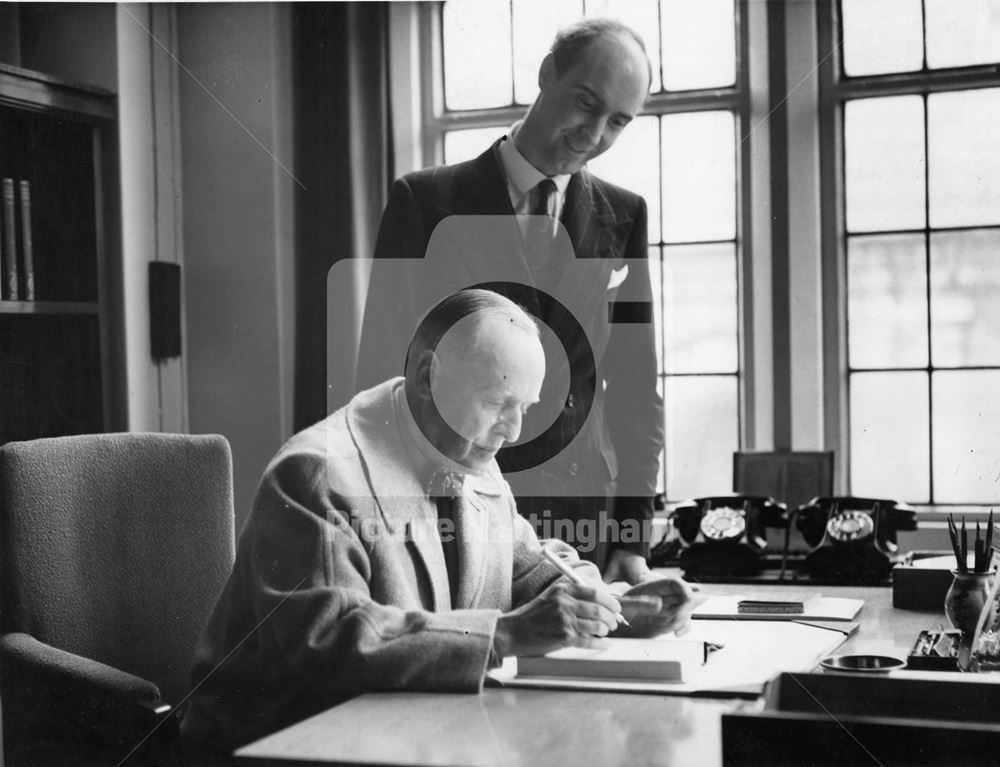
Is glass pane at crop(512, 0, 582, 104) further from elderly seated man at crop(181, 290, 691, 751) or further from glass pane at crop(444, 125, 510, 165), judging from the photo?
elderly seated man at crop(181, 290, 691, 751)

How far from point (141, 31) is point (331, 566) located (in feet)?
4.14

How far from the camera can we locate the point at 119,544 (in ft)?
5.08

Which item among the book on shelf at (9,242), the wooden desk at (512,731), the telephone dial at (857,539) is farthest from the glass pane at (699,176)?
the book on shelf at (9,242)

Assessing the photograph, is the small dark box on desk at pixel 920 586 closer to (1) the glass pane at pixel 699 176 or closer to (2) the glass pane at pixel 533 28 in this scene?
(1) the glass pane at pixel 699 176

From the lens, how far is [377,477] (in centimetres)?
129

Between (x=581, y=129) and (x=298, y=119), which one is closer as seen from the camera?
(x=581, y=129)

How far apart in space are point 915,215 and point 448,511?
1169 mm

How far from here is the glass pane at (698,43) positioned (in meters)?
1.74

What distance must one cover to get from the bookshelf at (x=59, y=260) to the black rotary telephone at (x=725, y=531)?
3.83 feet

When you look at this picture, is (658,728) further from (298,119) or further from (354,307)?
(298,119)

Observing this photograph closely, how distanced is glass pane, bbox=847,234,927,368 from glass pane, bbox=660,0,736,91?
1.38 ft

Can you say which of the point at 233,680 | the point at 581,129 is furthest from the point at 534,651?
the point at 581,129

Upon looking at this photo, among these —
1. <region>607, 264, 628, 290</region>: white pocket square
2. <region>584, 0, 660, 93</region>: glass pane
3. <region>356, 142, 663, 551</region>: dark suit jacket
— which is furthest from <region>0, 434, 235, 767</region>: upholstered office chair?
<region>584, 0, 660, 93</region>: glass pane

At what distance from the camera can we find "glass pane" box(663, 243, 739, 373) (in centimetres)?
180
